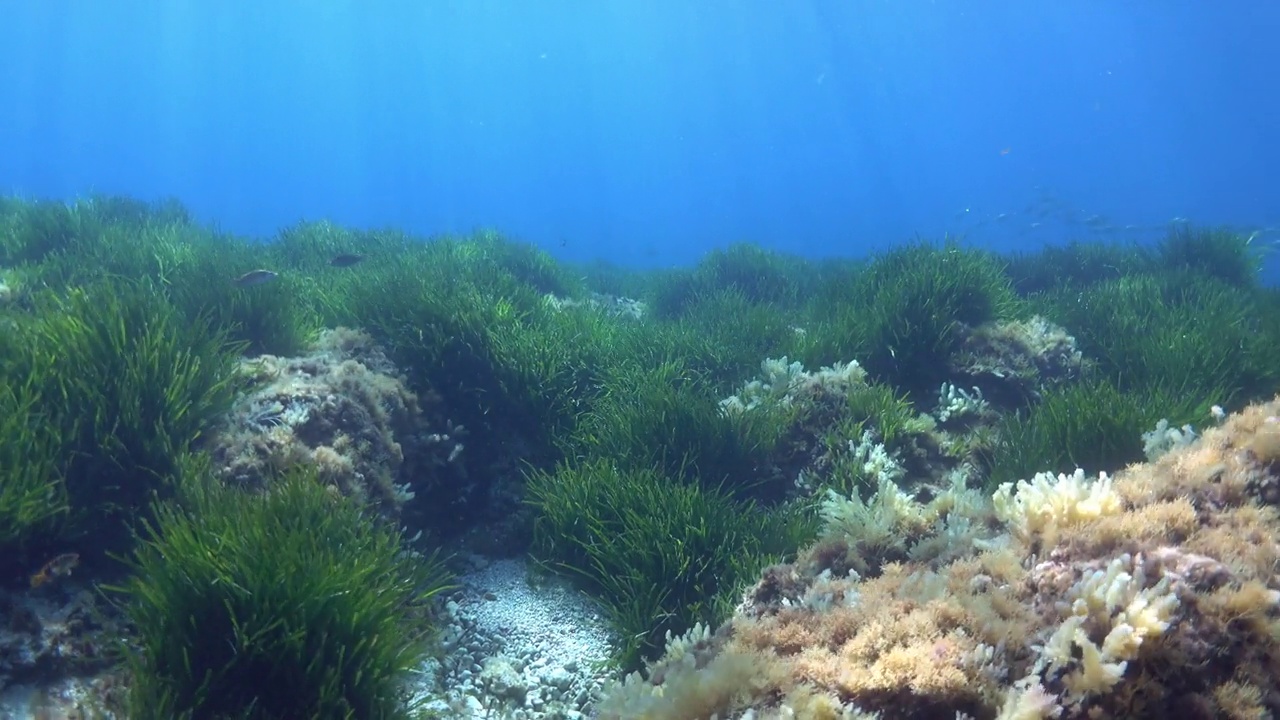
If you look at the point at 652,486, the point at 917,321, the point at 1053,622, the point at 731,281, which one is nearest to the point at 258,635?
the point at 652,486

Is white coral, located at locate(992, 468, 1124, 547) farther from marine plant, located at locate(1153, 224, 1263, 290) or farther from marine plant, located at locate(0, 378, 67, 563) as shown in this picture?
marine plant, located at locate(1153, 224, 1263, 290)

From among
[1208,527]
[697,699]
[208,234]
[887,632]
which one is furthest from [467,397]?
[208,234]

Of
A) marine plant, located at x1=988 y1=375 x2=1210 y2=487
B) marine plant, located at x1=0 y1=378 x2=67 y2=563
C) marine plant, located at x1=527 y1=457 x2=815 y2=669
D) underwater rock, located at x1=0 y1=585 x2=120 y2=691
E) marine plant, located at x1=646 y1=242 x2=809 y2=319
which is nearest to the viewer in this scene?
underwater rock, located at x1=0 y1=585 x2=120 y2=691

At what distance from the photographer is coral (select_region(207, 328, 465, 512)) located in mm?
5133

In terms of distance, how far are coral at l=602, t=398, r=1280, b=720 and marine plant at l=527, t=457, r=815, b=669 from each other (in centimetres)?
72

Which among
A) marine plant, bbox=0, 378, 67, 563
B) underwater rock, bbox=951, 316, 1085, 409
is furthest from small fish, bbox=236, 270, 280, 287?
underwater rock, bbox=951, 316, 1085, 409

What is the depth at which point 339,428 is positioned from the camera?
5.80 m

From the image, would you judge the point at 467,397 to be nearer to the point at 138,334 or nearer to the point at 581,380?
the point at 581,380

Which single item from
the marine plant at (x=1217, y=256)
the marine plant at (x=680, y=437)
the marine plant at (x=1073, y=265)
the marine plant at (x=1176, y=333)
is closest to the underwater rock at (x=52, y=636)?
the marine plant at (x=680, y=437)

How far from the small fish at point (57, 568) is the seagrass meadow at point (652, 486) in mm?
22

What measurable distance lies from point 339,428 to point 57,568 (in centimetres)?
218

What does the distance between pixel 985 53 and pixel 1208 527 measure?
136 metres

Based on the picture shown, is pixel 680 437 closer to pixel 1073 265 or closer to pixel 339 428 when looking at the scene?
pixel 339 428

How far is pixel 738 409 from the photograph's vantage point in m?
7.09
